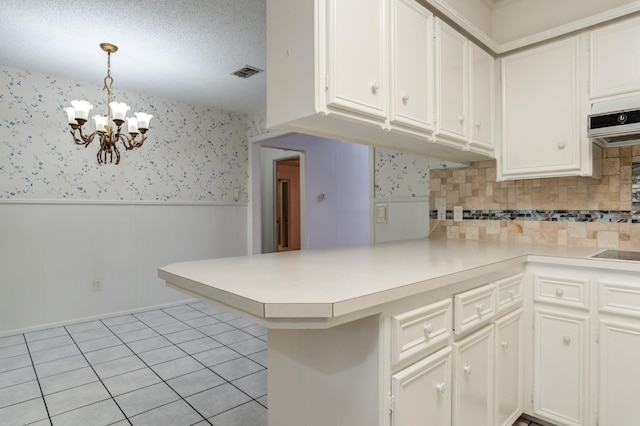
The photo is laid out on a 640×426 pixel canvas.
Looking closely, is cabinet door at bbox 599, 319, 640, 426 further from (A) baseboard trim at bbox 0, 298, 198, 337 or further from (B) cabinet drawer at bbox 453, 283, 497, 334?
(A) baseboard trim at bbox 0, 298, 198, 337

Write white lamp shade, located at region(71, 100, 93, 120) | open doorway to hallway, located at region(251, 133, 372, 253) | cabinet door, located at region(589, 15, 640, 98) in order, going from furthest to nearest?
1. open doorway to hallway, located at region(251, 133, 372, 253)
2. white lamp shade, located at region(71, 100, 93, 120)
3. cabinet door, located at region(589, 15, 640, 98)

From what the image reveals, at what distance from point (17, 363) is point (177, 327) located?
3.86 feet

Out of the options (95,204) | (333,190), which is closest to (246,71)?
(95,204)

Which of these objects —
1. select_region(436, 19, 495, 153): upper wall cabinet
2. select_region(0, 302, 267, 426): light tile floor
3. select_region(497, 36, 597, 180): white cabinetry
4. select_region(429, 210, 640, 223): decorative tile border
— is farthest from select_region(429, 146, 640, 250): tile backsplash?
select_region(0, 302, 267, 426): light tile floor

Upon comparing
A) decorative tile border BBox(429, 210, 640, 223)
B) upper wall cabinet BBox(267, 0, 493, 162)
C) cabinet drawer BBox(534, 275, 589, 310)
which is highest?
upper wall cabinet BBox(267, 0, 493, 162)

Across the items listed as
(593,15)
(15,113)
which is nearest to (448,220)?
(593,15)

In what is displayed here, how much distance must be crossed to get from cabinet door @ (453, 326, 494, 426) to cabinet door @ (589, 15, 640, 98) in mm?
1435

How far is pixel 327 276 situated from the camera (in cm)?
114

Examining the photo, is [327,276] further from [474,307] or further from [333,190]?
[333,190]

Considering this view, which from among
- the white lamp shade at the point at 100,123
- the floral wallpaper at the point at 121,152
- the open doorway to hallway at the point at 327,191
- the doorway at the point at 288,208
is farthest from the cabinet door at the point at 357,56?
the doorway at the point at 288,208

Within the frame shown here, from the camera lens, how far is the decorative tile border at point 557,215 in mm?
1989

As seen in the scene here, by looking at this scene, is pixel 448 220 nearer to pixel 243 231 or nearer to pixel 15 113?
pixel 243 231

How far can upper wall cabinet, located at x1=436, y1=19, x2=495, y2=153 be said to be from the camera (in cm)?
182

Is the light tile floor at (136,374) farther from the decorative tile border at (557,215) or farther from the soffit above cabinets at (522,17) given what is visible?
the soffit above cabinets at (522,17)
